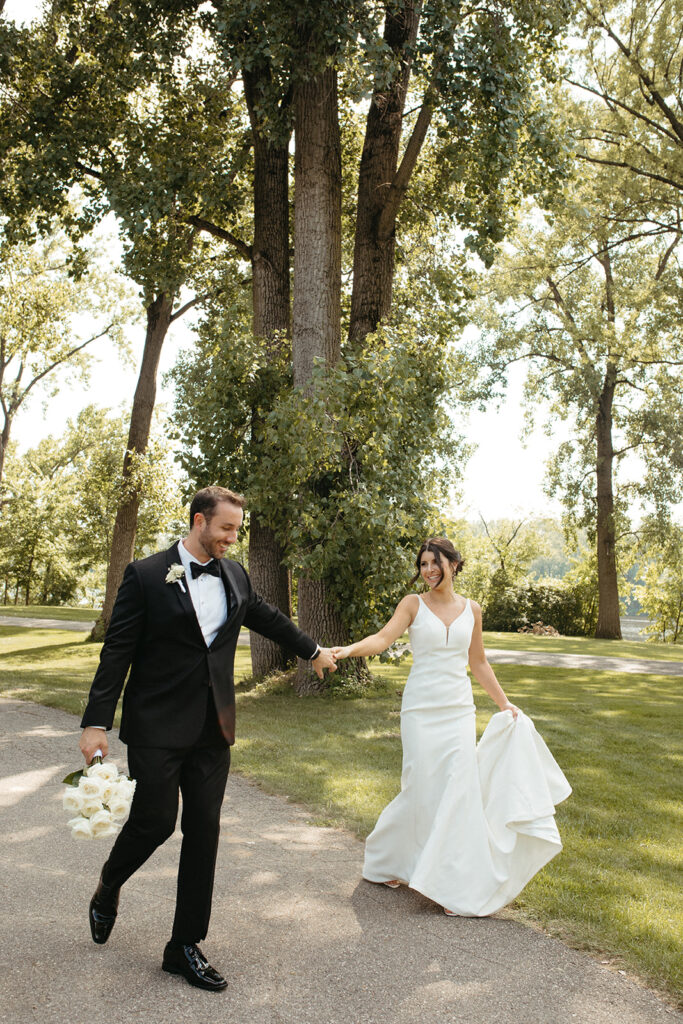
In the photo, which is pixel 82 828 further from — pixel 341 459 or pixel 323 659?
pixel 341 459

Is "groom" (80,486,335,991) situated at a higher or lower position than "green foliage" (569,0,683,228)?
lower

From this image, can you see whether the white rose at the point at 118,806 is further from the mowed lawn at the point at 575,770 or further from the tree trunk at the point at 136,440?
the tree trunk at the point at 136,440

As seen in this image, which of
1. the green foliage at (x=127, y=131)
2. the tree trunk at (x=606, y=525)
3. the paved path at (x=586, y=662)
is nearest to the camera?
the green foliage at (x=127, y=131)

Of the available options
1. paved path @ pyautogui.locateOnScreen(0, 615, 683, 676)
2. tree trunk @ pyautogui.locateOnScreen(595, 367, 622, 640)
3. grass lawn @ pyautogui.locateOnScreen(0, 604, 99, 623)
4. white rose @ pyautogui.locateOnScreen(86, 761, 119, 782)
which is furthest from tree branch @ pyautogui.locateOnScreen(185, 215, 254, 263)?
grass lawn @ pyautogui.locateOnScreen(0, 604, 99, 623)

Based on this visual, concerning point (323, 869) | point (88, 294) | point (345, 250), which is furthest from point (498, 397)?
point (323, 869)

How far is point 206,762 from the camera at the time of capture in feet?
13.9

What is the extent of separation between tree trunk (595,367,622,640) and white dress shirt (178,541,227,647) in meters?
26.5

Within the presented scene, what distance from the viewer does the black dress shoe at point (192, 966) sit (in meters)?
4.02

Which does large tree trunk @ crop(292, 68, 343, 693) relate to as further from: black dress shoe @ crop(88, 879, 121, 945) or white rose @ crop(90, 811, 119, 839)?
white rose @ crop(90, 811, 119, 839)

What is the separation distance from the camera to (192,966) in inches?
161

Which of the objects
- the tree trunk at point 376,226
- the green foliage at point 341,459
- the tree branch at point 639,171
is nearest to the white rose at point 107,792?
the green foliage at point 341,459

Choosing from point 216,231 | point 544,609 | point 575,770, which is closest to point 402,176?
point 216,231

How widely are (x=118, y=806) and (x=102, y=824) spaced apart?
108 millimetres

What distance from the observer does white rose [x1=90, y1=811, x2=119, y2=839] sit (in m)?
3.94
